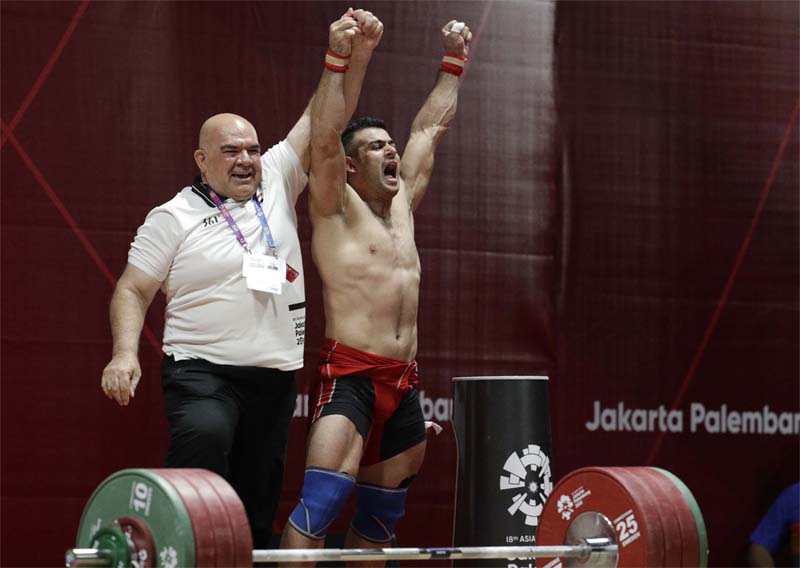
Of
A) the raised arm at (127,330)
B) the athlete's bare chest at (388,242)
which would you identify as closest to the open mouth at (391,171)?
the athlete's bare chest at (388,242)

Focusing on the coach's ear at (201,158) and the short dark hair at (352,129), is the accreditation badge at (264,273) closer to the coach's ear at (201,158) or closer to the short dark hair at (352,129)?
the coach's ear at (201,158)

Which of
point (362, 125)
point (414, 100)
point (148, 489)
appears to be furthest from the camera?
point (414, 100)

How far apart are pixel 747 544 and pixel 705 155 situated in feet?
5.85

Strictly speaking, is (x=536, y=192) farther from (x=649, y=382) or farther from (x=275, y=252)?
(x=275, y=252)

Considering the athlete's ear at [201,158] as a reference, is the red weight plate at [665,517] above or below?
below

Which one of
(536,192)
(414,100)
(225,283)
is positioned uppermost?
(414,100)

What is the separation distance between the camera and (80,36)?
4539mm

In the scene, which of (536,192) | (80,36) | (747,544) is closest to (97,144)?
(80,36)

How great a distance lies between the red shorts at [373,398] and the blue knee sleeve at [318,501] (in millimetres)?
179

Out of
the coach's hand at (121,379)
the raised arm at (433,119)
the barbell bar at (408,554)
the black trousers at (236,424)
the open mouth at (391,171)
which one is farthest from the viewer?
the raised arm at (433,119)

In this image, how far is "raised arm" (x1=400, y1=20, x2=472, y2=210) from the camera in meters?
4.13

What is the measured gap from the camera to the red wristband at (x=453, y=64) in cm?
420

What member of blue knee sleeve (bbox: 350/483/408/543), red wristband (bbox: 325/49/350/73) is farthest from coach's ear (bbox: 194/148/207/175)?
blue knee sleeve (bbox: 350/483/408/543)

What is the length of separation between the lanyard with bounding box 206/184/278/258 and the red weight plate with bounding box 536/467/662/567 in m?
1.10
